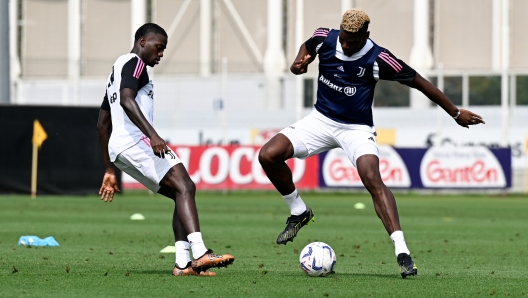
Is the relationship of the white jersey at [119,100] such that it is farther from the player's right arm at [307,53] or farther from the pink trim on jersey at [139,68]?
the player's right arm at [307,53]

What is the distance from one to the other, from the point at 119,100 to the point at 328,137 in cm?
218

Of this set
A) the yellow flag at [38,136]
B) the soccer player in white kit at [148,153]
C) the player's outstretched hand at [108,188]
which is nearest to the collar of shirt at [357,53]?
the soccer player in white kit at [148,153]

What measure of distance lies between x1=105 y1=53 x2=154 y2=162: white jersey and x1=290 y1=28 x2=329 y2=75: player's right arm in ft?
4.74

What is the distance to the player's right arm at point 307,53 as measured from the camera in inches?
360

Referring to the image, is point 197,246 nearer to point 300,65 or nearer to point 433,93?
point 300,65

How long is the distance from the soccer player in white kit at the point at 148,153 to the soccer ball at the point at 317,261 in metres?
0.84

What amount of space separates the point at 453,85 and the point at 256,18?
471 inches

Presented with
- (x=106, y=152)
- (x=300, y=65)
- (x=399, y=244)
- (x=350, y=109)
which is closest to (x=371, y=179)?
(x=399, y=244)

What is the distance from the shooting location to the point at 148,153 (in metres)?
8.41

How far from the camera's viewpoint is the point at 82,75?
34312 millimetres

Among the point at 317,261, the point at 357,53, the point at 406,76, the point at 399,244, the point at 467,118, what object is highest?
the point at 357,53

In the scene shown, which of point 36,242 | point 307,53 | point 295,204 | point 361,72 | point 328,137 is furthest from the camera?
point 36,242

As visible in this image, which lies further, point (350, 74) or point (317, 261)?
point (350, 74)

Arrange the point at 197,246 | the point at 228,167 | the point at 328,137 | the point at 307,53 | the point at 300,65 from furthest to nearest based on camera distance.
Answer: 1. the point at 228,167
2. the point at 328,137
3. the point at 307,53
4. the point at 300,65
5. the point at 197,246
